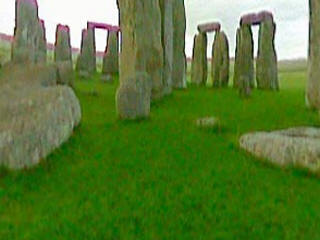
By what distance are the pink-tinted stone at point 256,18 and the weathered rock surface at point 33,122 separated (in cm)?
1363

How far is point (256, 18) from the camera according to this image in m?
19.9

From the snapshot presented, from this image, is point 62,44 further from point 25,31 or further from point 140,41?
point 140,41

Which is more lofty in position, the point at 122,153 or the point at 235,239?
the point at 122,153

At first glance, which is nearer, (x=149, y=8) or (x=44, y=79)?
(x=44, y=79)

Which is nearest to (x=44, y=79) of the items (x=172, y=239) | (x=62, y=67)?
(x=62, y=67)

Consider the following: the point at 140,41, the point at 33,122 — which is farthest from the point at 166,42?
the point at 33,122

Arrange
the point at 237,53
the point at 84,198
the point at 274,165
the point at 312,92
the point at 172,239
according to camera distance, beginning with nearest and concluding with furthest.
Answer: the point at 172,239
the point at 84,198
the point at 274,165
the point at 312,92
the point at 237,53

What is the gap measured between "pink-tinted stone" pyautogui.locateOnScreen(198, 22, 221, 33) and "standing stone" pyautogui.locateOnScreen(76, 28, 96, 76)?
5746mm

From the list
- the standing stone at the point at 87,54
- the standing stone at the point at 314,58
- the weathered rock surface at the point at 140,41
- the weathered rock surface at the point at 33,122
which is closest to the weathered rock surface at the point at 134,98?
the weathered rock surface at the point at 33,122

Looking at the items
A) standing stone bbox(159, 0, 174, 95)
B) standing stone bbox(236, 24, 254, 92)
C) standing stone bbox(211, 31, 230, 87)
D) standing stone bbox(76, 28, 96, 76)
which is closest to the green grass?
standing stone bbox(159, 0, 174, 95)

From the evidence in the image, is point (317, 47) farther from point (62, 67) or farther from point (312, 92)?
point (62, 67)

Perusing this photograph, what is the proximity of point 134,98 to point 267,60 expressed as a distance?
11914 mm

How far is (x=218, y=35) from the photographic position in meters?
20.9

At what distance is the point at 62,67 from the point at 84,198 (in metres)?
7.03
